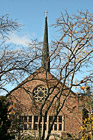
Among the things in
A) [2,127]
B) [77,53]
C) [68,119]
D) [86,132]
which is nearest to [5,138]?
[2,127]

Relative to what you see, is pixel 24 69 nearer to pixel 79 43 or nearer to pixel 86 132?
pixel 79 43

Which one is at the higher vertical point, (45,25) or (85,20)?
(45,25)

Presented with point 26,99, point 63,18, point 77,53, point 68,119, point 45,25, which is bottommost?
point 68,119

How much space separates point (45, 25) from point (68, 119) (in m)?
20.0

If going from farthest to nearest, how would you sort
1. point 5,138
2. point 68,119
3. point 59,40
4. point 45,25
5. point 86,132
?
point 45,25
point 68,119
point 59,40
point 86,132
point 5,138

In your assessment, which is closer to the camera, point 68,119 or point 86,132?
point 86,132

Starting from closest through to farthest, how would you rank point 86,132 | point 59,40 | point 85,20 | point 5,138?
point 5,138, point 86,132, point 85,20, point 59,40

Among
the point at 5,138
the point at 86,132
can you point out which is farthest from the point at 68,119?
the point at 5,138

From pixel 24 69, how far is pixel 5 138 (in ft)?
20.4

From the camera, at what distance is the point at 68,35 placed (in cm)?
1530

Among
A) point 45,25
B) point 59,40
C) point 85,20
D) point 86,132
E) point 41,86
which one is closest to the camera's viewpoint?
point 86,132

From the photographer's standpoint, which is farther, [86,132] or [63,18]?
[63,18]

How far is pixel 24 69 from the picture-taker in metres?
14.7

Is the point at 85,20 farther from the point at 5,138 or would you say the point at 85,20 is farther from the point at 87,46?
the point at 5,138
